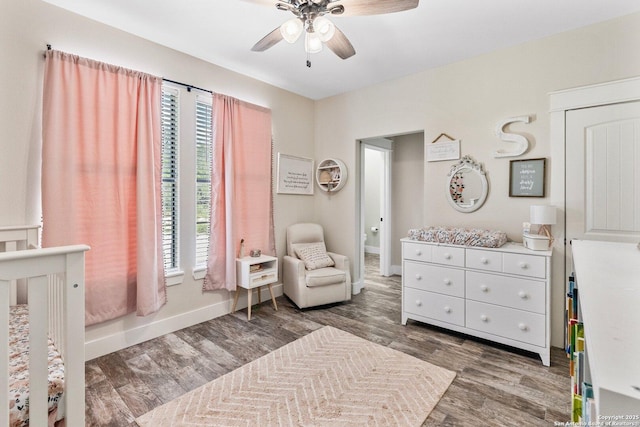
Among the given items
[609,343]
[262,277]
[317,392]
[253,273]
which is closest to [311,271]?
[262,277]

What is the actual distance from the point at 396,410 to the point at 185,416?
4.04 feet

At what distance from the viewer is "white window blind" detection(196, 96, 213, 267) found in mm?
3080

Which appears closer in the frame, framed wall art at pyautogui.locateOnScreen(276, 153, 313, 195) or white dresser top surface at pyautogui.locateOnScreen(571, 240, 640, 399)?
white dresser top surface at pyautogui.locateOnScreen(571, 240, 640, 399)

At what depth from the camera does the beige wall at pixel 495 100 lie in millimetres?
2359

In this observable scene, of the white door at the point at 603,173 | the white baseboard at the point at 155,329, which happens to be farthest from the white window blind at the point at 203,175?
the white door at the point at 603,173

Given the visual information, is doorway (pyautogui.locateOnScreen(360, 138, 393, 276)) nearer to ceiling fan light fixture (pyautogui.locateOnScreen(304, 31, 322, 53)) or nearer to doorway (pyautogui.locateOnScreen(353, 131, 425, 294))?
doorway (pyautogui.locateOnScreen(353, 131, 425, 294))

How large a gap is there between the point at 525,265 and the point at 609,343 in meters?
2.03

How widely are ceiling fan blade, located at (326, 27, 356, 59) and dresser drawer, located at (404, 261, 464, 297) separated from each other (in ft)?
6.44

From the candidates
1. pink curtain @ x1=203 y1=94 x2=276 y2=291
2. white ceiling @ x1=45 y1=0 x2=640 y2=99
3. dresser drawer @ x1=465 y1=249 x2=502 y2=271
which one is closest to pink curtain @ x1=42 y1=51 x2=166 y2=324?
white ceiling @ x1=45 y1=0 x2=640 y2=99

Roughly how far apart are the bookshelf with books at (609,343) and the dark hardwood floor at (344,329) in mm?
856

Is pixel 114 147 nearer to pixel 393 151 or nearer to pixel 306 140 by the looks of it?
pixel 306 140

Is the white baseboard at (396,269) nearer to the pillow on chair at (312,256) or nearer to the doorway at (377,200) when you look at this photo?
the doorway at (377,200)

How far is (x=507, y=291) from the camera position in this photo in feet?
8.00

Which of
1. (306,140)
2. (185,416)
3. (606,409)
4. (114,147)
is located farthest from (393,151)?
(606,409)
